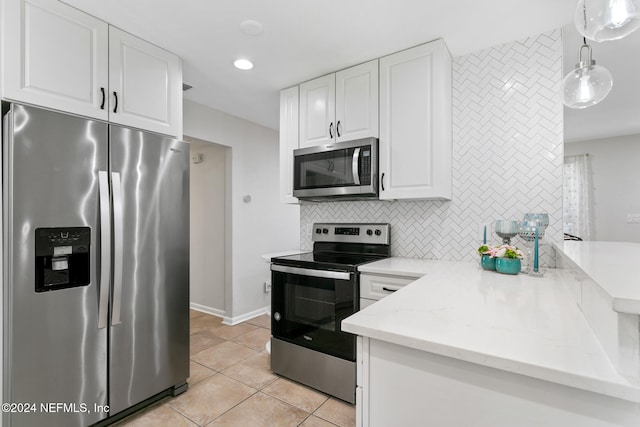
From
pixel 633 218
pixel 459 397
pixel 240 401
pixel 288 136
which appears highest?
pixel 288 136

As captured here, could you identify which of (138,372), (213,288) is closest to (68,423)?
(138,372)

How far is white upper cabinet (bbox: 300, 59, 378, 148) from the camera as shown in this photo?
91.5 inches

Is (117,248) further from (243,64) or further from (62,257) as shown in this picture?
(243,64)

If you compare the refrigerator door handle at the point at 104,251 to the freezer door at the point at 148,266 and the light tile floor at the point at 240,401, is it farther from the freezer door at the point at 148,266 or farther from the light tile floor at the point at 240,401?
the light tile floor at the point at 240,401

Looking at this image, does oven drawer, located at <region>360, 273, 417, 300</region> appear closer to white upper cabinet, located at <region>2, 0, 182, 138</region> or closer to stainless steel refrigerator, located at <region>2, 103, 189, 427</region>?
stainless steel refrigerator, located at <region>2, 103, 189, 427</region>

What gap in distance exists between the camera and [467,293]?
4.09 feet

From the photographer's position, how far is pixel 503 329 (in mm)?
856

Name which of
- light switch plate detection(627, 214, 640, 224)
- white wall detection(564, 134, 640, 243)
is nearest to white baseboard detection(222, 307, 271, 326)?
white wall detection(564, 134, 640, 243)

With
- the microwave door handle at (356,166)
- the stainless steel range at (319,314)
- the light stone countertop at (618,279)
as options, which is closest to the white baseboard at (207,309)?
the stainless steel range at (319,314)

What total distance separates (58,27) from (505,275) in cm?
276

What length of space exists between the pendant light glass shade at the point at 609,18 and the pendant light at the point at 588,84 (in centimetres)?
45

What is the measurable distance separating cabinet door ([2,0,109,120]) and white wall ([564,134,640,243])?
410cm

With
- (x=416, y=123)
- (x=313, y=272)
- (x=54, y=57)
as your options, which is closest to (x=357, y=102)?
(x=416, y=123)

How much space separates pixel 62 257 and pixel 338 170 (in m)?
1.78
